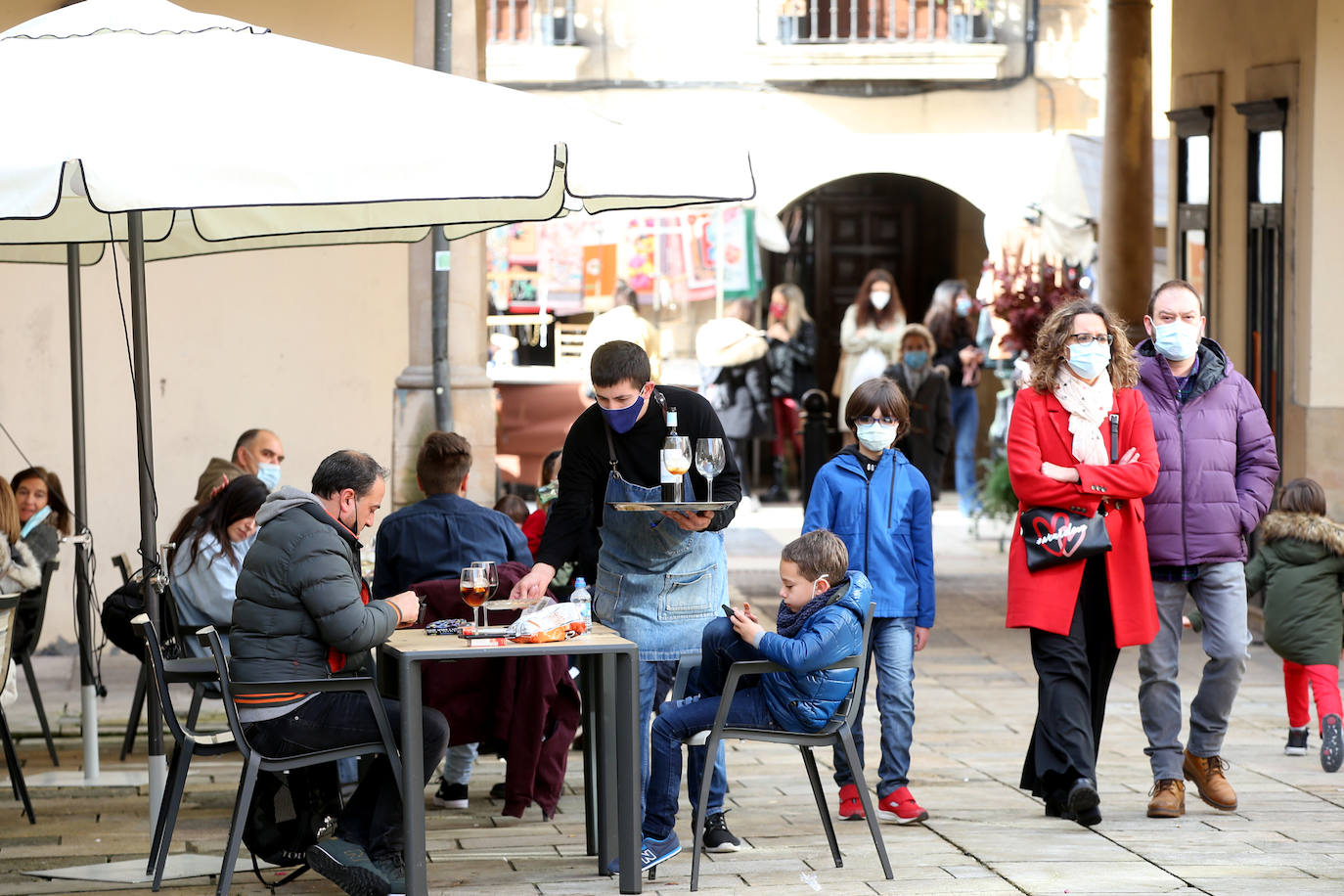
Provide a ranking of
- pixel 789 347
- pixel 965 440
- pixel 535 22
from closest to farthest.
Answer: pixel 965 440 < pixel 789 347 < pixel 535 22

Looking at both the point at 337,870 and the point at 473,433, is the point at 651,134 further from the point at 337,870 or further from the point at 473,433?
the point at 473,433

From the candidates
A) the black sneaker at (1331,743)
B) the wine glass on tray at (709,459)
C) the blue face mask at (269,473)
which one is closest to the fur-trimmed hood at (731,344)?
the blue face mask at (269,473)

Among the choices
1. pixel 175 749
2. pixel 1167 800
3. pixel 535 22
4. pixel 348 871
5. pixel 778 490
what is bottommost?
pixel 778 490

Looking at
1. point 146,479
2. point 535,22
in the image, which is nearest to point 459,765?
point 146,479

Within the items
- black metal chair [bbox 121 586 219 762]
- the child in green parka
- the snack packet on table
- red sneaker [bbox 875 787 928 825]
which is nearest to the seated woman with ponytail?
black metal chair [bbox 121 586 219 762]

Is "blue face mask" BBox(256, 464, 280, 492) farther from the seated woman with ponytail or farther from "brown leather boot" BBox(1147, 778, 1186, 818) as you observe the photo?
"brown leather boot" BBox(1147, 778, 1186, 818)

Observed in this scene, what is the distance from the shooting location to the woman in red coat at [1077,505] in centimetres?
652

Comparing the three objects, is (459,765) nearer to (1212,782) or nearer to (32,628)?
(32,628)

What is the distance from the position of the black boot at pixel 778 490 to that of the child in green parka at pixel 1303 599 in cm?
1028

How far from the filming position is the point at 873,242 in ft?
70.9

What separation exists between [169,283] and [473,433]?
68.7 inches

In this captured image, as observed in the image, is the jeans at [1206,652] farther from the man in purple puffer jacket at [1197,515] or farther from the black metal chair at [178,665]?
the black metal chair at [178,665]

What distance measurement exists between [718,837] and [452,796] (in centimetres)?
131

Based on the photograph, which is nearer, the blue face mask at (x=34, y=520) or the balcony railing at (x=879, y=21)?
the blue face mask at (x=34, y=520)
